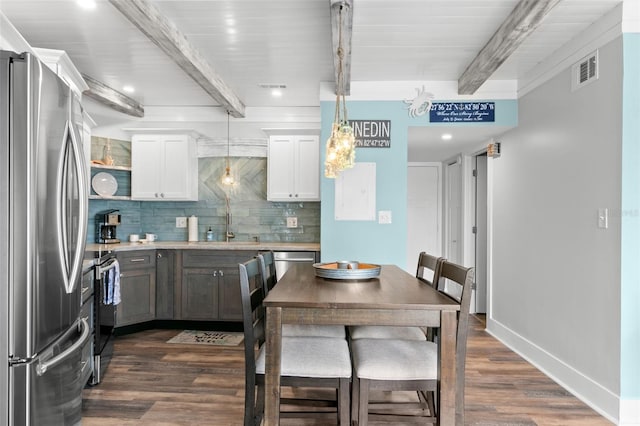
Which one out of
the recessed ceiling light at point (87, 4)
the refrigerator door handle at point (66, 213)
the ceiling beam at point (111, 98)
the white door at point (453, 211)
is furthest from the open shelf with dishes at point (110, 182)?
the white door at point (453, 211)

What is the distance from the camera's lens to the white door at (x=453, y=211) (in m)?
5.21

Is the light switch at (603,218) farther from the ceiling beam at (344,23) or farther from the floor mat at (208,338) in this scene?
the floor mat at (208,338)

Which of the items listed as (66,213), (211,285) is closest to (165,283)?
(211,285)

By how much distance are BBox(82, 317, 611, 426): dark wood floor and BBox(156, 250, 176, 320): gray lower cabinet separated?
64cm

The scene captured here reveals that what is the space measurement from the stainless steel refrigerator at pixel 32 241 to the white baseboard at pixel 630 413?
2.98 m

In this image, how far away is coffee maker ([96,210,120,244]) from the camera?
443 centimetres

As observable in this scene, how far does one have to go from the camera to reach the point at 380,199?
12.5ft

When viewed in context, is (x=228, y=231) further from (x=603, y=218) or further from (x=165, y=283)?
(x=603, y=218)

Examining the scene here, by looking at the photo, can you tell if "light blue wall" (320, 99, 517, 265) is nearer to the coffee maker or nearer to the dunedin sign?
the dunedin sign

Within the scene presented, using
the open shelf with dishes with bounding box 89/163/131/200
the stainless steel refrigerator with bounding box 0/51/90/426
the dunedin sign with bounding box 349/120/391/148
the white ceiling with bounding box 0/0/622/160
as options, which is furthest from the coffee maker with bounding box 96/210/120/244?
the stainless steel refrigerator with bounding box 0/51/90/426

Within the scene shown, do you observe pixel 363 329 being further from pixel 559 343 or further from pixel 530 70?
pixel 530 70

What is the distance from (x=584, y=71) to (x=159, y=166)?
13.8ft

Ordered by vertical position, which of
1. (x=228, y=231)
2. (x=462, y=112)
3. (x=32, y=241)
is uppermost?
(x=462, y=112)

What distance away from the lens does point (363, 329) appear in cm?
242
